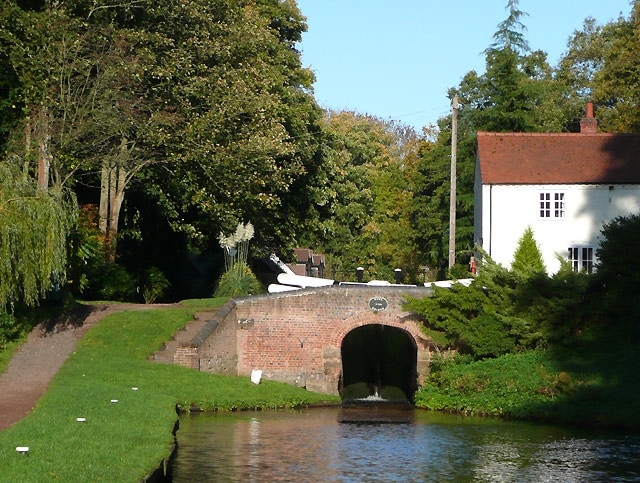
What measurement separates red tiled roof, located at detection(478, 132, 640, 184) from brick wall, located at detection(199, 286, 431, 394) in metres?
9.78

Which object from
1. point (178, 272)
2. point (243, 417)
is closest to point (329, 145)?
point (178, 272)

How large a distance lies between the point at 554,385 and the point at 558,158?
581 inches

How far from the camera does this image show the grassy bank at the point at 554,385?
2747 centimetres

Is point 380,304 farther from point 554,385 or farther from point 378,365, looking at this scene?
point 378,365

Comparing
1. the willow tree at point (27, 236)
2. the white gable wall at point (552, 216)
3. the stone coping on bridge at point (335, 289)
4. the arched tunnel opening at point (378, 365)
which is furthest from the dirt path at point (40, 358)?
the white gable wall at point (552, 216)

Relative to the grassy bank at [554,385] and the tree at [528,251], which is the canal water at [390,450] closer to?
the grassy bank at [554,385]

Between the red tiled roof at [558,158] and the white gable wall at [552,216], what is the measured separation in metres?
0.37

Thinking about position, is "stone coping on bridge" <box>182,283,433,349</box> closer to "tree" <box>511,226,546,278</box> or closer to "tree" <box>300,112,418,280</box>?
"tree" <box>511,226,546,278</box>

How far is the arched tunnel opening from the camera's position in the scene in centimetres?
3622

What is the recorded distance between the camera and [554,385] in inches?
1150

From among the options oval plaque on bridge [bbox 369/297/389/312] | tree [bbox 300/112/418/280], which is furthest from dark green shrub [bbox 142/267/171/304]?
tree [bbox 300/112/418/280]

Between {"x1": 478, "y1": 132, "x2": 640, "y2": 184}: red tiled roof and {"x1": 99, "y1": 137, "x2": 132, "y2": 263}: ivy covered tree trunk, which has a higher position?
{"x1": 478, "y1": 132, "x2": 640, "y2": 184}: red tiled roof

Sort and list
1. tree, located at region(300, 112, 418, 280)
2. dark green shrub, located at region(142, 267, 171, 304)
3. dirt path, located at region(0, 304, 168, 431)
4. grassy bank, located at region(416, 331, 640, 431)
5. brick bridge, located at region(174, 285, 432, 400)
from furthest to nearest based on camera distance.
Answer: tree, located at region(300, 112, 418, 280)
dark green shrub, located at region(142, 267, 171, 304)
brick bridge, located at region(174, 285, 432, 400)
grassy bank, located at region(416, 331, 640, 431)
dirt path, located at region(0, 304, 168, 431)

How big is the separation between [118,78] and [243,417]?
42.4 ft
